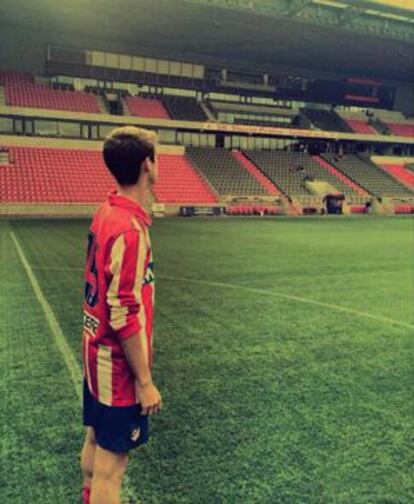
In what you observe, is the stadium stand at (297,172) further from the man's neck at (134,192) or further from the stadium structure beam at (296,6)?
the man's neck at (134,192)

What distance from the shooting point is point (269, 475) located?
324 centimetres

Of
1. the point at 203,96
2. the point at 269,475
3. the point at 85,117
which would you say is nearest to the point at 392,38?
the point at 203,96

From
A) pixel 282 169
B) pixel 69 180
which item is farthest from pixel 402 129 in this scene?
pixel 69 180

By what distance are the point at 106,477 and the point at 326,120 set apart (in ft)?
158

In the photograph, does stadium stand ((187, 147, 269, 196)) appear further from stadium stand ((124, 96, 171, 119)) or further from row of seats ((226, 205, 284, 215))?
stadium stand ((124, 96, 171, 119))

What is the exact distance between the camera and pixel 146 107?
39156 millimetres

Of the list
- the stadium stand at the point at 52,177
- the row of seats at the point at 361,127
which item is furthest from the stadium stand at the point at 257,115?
the stadium stand at the point at 52,177

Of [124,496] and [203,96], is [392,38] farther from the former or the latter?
[124,496]

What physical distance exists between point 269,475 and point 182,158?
119 ft

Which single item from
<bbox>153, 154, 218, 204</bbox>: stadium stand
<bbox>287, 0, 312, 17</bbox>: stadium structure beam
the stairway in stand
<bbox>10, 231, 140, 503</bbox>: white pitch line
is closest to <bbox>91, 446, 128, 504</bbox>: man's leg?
<bbox>10, 231, 140, 503</bbox>: white pitch line

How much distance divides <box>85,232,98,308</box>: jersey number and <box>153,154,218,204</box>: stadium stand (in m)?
29.9

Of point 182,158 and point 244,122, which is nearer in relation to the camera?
point 182,158

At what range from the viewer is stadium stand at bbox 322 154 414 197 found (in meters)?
41.4

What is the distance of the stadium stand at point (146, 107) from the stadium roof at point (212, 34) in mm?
3818
